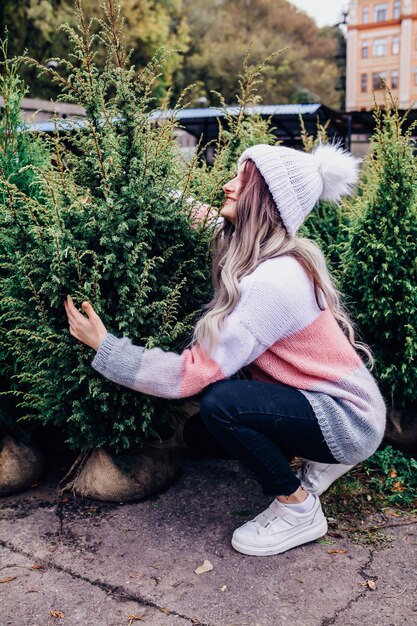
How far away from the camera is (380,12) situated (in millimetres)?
46281

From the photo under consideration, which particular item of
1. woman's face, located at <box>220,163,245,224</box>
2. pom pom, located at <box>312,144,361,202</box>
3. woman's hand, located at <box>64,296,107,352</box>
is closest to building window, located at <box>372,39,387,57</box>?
pom pom, located at <box>312,144,361,202</box>

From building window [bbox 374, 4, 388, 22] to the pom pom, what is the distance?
161 feet

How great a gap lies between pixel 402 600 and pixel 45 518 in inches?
62.8

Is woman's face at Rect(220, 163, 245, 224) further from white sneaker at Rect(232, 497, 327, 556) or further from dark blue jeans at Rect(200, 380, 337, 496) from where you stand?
white sneaker at Rect(232, 497, 327, 556)

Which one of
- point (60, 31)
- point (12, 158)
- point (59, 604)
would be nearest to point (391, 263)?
point (12, 158)

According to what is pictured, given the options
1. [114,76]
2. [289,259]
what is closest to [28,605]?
[289,259]

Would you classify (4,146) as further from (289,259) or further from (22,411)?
(289,259)

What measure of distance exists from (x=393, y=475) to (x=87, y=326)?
1.84m

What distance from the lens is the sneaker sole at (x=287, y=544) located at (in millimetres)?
2711

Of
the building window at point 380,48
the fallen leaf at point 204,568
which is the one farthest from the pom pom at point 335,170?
the building window at point 380,48

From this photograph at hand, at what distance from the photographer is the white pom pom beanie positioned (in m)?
2.71

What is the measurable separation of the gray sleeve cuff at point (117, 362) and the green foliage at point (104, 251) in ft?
0.38

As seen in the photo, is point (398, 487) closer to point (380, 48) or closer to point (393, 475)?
point (393, 475)

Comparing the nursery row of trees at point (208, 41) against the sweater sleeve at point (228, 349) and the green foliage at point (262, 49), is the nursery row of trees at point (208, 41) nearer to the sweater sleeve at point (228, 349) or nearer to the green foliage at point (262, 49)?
the green foliage at point (262, 49)
